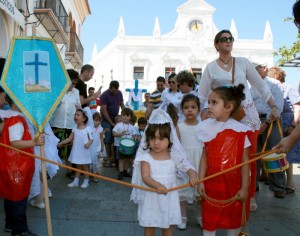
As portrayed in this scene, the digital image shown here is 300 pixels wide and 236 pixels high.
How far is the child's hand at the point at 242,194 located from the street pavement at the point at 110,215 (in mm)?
1160

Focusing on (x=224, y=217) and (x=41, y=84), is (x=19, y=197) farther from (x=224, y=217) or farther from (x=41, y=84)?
(x=224, y=217)

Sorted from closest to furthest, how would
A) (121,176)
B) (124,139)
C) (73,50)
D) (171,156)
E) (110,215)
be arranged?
1. (171,156)
2. (110,215)
3. (121,176)
4. (124,139)
5. (73,50)

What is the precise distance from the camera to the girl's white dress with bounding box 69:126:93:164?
6.44 meters

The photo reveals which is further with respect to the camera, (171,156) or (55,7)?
(55,7)

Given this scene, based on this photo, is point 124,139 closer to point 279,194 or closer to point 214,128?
point 279,194

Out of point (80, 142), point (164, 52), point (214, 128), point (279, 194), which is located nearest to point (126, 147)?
point (80, 142)

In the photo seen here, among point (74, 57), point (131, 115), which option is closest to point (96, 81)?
point (74, 57)

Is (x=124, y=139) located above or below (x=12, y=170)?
below

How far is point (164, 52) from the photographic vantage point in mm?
43812

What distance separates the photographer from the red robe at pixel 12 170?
358 cm

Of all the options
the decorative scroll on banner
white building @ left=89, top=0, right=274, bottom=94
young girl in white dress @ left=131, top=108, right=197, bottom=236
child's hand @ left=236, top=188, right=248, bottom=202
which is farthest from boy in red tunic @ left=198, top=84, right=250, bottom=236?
white building @ left=89, top=0, right=274, bottom=94

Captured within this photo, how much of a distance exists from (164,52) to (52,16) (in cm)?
2977

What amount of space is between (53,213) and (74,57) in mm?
18215

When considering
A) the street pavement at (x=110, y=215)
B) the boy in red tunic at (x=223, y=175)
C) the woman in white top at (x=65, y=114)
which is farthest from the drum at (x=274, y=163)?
the woman in white top at (x=65, y=114)
